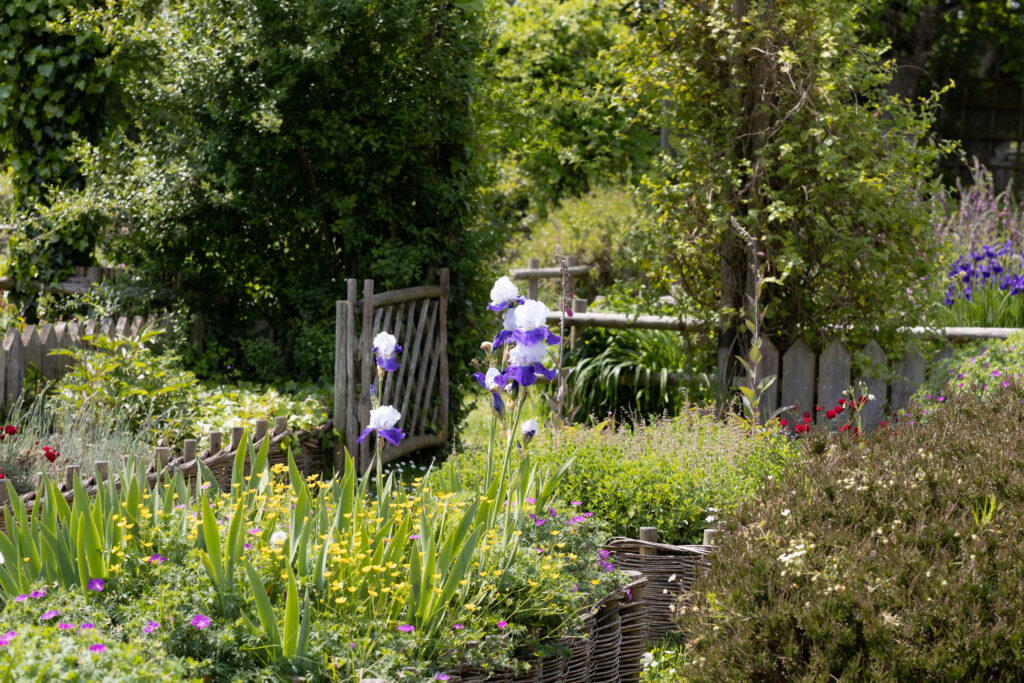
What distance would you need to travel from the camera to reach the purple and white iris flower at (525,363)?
269cm

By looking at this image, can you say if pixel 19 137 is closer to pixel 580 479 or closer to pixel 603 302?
pixel 603 302

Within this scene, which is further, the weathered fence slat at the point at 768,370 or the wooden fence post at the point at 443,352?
the wooden fence post at the point at 443,352

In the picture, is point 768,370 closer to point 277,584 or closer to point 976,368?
point 976,368

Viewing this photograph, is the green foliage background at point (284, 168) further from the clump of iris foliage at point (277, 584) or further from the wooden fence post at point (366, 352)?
the clump of iris foliage at point (277, 584)

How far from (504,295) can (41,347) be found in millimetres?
3964

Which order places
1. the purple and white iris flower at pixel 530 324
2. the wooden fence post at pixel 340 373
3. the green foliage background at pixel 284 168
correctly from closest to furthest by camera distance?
the purple and white iris flower at pixel 530 324 → the wooden fence post at pixel 340 373 → the green foliage background at pixel 284 168

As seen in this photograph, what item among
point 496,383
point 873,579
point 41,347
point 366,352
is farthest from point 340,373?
point 873,579

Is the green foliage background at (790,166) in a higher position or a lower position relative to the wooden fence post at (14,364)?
higher

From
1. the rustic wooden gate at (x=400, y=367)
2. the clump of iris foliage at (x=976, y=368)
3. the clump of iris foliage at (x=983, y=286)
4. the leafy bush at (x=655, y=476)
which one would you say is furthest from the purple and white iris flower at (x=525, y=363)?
the clump of iris foliage at (x=983, y=286)

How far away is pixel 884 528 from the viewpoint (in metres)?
2.67

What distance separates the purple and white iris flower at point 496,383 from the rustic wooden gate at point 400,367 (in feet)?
6.63

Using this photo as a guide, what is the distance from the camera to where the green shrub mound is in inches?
86.4

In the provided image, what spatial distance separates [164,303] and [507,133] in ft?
8.39

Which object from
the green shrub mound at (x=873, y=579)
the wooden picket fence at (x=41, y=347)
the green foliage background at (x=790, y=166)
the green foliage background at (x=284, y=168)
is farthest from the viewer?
the green foliage background at (x=284, y=168)
